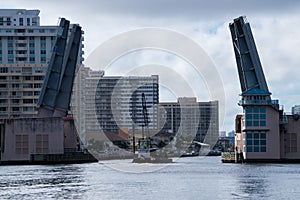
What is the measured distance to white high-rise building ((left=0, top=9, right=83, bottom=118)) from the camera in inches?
3711

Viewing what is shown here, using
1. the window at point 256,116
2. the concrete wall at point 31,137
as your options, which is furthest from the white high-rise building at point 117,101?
the window at point 256,116

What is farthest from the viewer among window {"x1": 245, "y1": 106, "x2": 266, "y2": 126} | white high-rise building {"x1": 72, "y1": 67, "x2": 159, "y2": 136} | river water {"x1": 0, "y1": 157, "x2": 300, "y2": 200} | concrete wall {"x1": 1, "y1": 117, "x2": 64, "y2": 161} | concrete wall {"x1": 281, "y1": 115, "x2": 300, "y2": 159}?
white high-rise building {"x1": 72, "y1": 67, "x2": 159, "y2": 136}

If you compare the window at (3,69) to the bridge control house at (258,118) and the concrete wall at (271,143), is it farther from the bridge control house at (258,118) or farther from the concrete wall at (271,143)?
the concrete wall at (271,143)

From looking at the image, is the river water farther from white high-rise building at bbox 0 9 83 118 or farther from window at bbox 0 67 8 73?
window at bbox 0 67 8 73

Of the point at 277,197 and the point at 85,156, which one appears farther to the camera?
the point at 85,156

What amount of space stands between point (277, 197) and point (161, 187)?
696cm

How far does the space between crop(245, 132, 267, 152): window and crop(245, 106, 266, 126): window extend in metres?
0.83

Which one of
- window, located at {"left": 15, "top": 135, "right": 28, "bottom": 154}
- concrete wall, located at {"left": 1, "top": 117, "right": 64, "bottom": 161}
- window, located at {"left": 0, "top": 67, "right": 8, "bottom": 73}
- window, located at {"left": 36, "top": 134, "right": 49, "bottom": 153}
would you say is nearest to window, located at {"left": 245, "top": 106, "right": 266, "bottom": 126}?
concrete wall, located at {"left": 1, "top": 117, "right": 64, "bottom": 161}

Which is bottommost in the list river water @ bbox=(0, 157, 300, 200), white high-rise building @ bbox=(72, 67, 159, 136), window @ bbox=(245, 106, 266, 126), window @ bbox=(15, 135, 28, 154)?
river water @ bbox=(0, 157, 300, 200)

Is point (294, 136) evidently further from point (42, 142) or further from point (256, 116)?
point (42, 142)

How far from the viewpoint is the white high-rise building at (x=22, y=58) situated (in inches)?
3711

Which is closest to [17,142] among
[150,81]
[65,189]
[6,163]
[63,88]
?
[6,163]

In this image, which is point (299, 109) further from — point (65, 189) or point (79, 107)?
point (79, 107)

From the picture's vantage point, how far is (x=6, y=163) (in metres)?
65.9
